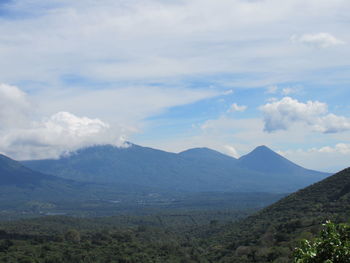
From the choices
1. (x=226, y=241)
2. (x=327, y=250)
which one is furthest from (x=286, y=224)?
(x=327, y=250)

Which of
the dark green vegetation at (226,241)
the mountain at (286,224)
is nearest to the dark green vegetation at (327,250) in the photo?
the mountain at (286,224)

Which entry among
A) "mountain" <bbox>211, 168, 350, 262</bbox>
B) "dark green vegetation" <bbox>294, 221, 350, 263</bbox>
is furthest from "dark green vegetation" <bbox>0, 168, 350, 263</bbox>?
"dark green vegetation" <bbox>294, 221, 350, 263</bbox>

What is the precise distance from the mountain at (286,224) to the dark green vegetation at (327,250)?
32.2 m

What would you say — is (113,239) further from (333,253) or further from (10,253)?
(333,253)

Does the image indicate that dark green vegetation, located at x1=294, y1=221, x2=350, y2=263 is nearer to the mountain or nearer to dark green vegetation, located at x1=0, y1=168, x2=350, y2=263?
the mountain

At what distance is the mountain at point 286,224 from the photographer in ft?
175

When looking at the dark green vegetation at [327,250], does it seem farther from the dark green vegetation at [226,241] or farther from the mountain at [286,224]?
the dark green vegetation at [226,241]

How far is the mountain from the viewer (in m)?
53.4

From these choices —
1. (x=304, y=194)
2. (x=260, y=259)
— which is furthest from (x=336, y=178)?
(x=260, y=259)

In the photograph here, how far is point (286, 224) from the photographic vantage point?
62719 mm

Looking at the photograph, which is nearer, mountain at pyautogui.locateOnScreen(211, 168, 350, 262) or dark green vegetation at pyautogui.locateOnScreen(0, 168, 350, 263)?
mountain at pyautogui.locateOnScreen(211, 168, 350, 262)

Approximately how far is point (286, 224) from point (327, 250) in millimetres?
52388

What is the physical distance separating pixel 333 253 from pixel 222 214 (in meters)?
150

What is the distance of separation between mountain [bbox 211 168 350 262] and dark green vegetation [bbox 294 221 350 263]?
3221cm
